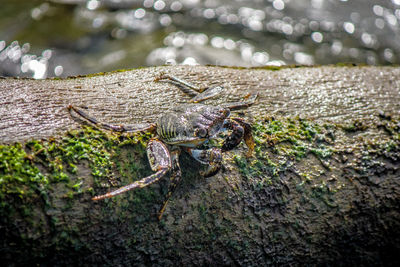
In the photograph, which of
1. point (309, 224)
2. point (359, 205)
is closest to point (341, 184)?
point (359, 205)

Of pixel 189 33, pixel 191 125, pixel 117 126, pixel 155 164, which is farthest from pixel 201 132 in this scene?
pixel 189 33

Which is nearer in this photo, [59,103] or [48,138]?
[48,138]

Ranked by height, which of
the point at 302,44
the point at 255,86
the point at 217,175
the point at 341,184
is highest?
the point at 255,86

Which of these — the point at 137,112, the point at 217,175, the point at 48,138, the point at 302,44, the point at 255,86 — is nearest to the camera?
the point at 48,138

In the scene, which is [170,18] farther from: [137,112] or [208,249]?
[208,249]

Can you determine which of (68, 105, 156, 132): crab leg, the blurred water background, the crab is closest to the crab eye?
the crab

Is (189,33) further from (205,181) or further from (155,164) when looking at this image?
(155,164)

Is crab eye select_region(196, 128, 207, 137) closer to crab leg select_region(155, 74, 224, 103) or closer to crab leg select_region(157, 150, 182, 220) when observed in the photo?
crab leg select_region(157, 150, 182, 220)
